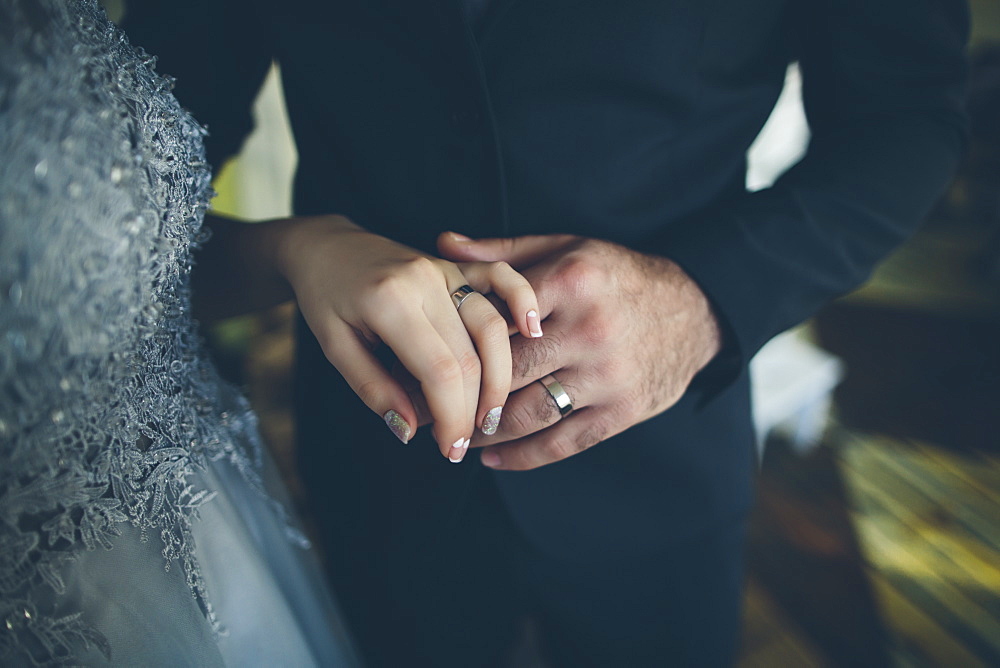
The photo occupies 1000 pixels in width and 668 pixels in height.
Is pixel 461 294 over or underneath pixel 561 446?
over

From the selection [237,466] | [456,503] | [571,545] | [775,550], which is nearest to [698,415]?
[571,545]

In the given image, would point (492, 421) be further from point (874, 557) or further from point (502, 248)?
point (874, 557)

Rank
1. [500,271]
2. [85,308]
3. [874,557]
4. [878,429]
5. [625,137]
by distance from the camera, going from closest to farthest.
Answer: [85,308] < [500,271] < [625,137] < [874,557] < [878,429]

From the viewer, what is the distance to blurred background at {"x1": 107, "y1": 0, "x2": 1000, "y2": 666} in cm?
159

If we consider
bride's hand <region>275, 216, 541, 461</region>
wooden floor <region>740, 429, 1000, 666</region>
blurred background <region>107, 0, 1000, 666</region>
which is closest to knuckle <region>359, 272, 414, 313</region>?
bride's hand <region>275, 216, 541, 461</region>

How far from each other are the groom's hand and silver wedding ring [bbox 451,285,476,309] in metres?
0.07

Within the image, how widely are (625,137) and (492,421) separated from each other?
377 mm

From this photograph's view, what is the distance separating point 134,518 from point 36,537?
80 mm

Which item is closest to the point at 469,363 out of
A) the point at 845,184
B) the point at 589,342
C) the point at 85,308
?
the point at 589,342

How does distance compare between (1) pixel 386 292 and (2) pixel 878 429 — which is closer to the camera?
(1) pixel 386 292

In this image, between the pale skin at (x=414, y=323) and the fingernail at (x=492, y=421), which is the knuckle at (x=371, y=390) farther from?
the fingernail at (x=492, y=421)

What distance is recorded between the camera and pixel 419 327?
0.42m

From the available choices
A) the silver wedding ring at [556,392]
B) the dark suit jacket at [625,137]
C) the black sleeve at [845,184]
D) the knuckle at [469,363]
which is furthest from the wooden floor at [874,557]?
the knuckle at [469,363]

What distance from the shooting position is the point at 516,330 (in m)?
0.51
